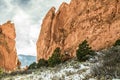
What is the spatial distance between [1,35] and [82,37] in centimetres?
4544

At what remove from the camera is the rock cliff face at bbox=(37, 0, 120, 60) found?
6569 cm

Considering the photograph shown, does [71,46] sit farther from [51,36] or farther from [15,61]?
[15,61]

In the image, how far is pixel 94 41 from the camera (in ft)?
221

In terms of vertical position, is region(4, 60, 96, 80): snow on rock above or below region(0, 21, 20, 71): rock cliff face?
below

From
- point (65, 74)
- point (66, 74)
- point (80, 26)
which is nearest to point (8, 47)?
point (80, 26)

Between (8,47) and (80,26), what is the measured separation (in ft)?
137

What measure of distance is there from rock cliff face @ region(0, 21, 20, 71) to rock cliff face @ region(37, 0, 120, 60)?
1434cm

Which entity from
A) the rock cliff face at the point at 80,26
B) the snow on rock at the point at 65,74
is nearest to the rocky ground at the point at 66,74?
the snow on rock at the point at 65,74

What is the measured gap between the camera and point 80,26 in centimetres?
7475

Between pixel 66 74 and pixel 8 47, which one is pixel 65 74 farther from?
pixel 8 47

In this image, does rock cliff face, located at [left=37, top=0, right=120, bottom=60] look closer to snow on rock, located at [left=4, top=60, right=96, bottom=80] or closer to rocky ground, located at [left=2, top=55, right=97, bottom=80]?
rocky ground, located at [left=2, top=55, right=97, bottom=80]

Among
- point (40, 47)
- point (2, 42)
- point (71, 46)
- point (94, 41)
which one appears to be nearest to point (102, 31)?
point (94, 41)

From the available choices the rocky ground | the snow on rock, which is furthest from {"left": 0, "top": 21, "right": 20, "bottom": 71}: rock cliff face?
the snow on rock

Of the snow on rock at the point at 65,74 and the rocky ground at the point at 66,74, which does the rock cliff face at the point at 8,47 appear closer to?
the rocky ground at the point at 66,74
